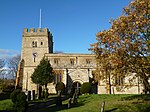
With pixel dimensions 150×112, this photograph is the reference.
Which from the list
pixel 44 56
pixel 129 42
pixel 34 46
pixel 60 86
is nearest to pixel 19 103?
pixel 129 42

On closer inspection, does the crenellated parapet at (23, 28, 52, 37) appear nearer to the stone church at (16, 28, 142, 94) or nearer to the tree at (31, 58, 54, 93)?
the stone church at (16, 28, 142, 94)

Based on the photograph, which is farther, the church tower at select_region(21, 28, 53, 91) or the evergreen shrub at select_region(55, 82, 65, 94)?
the church tower at select_region(21, 28, 53, 91)

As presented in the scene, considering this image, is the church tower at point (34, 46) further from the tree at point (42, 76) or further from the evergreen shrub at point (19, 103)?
the evergreen shrub at point (19, 103)

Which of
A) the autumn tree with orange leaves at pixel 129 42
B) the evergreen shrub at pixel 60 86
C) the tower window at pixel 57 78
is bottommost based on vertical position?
the evergreen shrub at pixel 60 86

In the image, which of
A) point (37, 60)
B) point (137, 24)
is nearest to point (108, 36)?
point (137, 24)

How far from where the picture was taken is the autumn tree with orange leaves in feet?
57.5

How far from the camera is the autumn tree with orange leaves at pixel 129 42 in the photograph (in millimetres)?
17516

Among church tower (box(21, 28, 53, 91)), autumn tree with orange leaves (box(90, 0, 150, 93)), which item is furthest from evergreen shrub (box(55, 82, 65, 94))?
autumn tree with orange leaves (box(90, 0, 150, 93))

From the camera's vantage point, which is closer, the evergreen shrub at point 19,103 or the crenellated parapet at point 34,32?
the evergreen shrub at point 19,103

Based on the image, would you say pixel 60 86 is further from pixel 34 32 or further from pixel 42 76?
pixel 34 32

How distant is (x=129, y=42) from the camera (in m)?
17.5

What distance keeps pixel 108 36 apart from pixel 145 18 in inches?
125

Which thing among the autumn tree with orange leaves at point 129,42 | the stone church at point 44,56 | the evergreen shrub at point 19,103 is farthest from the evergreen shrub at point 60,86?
the autumn tree with orange leaves at point 129,42

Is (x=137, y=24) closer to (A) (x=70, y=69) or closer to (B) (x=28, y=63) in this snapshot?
(A) (x=70, y=69)
